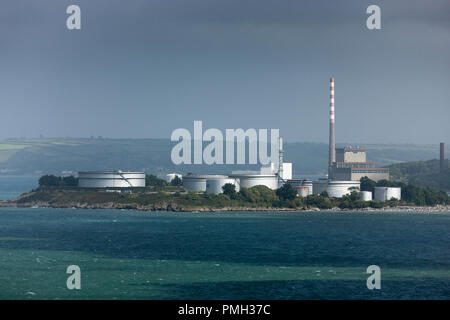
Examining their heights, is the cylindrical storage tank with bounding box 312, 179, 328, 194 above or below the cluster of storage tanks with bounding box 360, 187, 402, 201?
above

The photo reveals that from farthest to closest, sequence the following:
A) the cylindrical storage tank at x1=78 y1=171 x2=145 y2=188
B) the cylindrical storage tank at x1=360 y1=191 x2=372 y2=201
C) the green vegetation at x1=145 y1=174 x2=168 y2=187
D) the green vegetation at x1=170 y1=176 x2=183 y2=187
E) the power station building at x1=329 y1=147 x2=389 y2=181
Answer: the green vegetation at x1=170 y1=176 x2=183 y2=187
the power station building at x1=329 y1=147 x2=389 y2=181
the green vegetation at x1=145 y1=174 x2=168 y2=187
the cylindrical storage tank at x1=78 y1=171 x2=145 y2=188
the cylindrical storage tank at x1=360 y1=191 x2=372 y2=201

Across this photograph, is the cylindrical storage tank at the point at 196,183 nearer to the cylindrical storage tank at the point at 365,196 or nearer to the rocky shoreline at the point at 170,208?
the rocky shoreline at the point at 170,208

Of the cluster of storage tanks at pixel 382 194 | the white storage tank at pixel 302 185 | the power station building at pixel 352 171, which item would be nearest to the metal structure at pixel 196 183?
the white storage tank at pixel 302 185

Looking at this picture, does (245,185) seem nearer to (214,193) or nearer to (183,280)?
(214,193)

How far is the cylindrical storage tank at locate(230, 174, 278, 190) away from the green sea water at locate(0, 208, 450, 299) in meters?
32.4

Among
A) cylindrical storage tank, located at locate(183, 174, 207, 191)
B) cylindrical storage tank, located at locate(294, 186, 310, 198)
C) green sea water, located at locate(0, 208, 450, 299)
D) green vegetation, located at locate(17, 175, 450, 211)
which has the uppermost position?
cylindrical storage tank, located at locate(183, 174, 207, 191)

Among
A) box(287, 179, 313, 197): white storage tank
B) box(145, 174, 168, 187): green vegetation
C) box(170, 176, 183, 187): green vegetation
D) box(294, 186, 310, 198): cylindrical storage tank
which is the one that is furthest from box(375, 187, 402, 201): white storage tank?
box(145, 174, 168, 187): green vegetation

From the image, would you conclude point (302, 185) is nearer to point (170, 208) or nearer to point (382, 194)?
point (382, 194)

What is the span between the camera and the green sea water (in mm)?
65375

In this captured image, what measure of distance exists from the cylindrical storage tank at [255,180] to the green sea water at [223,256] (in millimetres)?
32354

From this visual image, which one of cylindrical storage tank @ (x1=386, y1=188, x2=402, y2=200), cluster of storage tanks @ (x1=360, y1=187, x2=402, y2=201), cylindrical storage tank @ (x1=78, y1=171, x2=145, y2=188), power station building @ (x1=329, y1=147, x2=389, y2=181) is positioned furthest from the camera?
power station building @ (x1=329, y1=147, x2=389, y2=181)

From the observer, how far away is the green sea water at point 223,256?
65.4 m

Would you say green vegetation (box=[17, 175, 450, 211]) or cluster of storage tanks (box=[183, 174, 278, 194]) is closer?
green vegetation (box=[17, 175, 450, 211])

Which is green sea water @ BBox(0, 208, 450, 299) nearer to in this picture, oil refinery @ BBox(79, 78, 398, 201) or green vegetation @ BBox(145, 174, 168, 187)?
oil refinery @ BBox(79, 78, 398, 201)
